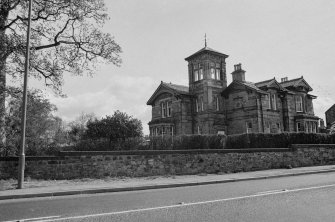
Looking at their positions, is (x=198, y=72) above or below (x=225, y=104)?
above

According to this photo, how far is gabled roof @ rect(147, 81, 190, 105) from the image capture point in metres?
44.7

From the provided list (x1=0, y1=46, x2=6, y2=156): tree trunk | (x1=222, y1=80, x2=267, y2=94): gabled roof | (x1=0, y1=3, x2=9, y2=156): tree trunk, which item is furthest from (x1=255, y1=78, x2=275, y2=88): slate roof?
(x1=0, y1=46, x2=6, y2=156): tree trunk

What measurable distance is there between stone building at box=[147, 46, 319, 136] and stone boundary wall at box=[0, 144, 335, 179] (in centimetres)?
1697

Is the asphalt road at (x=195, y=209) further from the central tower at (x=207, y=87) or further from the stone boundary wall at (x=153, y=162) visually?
the central tower at (x=207, y=87)

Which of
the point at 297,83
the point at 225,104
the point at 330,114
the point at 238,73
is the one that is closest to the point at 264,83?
the point at 238,73

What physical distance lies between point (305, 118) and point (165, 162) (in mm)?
31669

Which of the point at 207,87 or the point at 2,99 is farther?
the point at 207,87

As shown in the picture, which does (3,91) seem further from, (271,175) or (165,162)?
(271,175)

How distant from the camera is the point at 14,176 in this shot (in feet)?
49.2

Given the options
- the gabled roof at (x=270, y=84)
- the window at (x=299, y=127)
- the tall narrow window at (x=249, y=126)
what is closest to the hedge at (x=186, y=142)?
the tall narrow window at (x=249, y=126)

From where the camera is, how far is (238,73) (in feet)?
145

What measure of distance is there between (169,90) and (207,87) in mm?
5763

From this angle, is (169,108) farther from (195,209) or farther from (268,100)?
(195,209)

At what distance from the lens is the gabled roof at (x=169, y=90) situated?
4471 cm
